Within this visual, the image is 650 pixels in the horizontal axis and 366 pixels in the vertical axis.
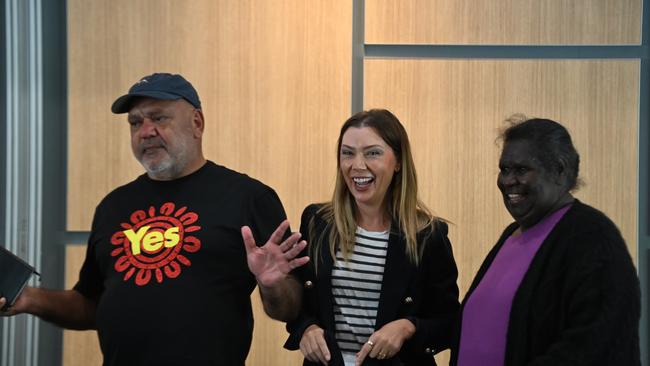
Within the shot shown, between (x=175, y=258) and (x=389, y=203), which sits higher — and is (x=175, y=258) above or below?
below

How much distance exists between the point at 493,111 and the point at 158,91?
145 cm

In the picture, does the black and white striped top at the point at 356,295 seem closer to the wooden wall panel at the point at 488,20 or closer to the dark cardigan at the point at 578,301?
the dark cardigan at the point at 578,301

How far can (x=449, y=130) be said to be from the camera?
2973mm

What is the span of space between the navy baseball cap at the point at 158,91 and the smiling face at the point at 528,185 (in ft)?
3.41

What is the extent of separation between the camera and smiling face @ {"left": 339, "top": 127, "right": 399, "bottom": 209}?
2.09 meters

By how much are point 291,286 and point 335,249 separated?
6.7 inches

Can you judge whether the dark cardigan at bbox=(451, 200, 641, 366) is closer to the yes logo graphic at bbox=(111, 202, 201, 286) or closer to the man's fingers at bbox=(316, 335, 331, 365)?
the man's fingers at bbox=(316, 335, 331, 365)

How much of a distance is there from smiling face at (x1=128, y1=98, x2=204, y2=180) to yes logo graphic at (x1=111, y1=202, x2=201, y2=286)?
4.8 inches

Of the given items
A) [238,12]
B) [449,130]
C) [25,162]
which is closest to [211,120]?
[238,12]

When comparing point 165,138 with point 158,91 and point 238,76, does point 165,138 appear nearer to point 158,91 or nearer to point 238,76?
point 158,91

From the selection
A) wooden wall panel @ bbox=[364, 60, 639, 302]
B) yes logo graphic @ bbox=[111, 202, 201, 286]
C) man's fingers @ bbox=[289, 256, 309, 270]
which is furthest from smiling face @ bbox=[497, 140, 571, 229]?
wooden wall panel @ bbox=[364, 60, 639, 302]

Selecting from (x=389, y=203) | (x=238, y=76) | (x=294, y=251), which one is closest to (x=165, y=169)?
(x=294, y=251)

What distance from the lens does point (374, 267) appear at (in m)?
2.06

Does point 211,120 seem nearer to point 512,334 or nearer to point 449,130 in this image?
point 449,130
